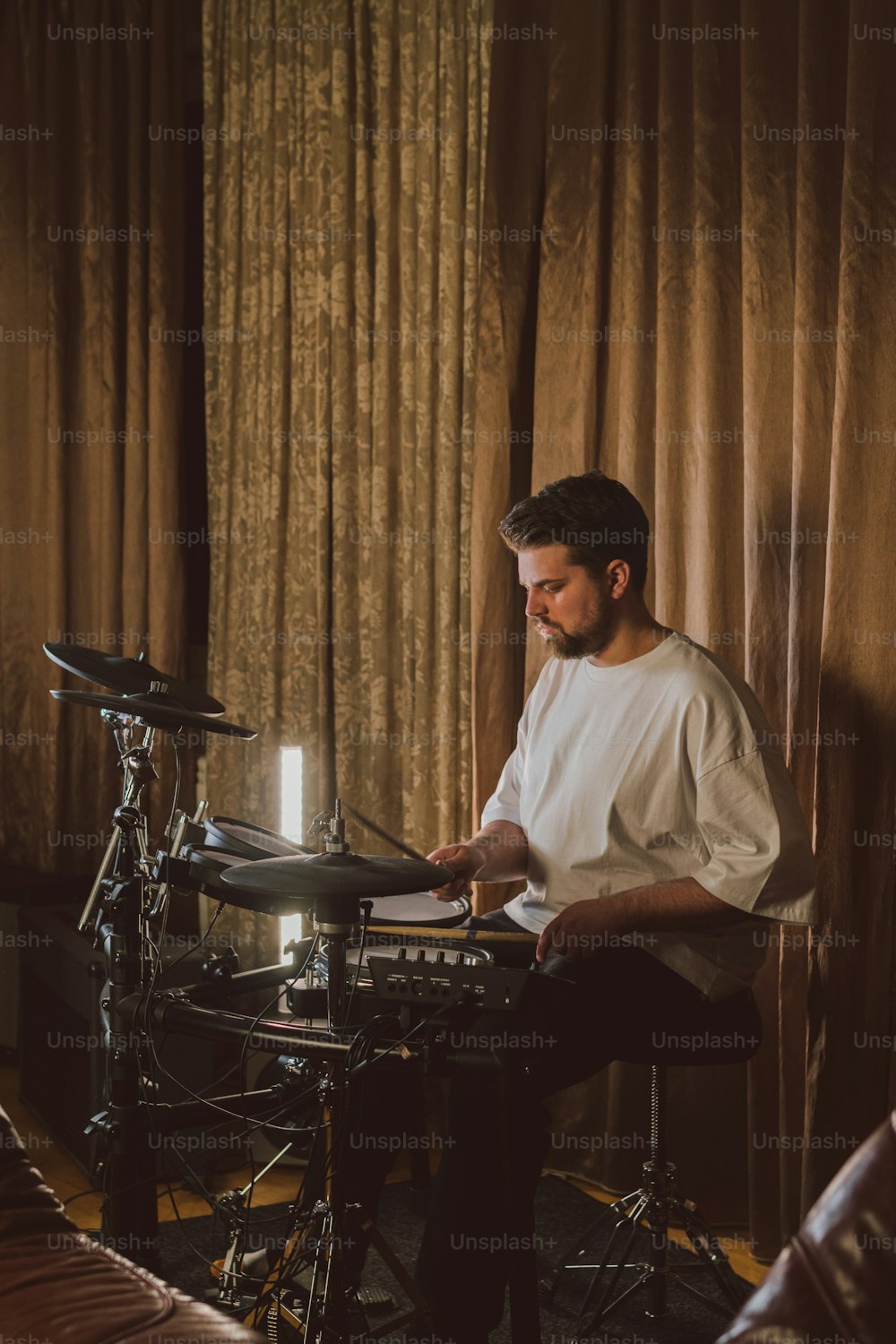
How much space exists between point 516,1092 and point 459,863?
546mm

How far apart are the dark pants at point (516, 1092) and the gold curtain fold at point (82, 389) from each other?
1799mm

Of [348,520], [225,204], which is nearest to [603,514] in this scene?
[348,520]

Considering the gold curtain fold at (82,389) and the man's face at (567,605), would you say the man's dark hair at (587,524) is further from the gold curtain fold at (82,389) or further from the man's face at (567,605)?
the gold curtain fold at (82,389)

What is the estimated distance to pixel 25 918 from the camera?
3086mm

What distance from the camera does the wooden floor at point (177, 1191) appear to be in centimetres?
244

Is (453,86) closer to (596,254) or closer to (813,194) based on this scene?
(596,254)

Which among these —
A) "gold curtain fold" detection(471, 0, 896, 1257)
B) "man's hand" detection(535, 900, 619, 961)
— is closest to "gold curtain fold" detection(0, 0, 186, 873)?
"gold curtain fold" detection(471, 0, 896, 1257)

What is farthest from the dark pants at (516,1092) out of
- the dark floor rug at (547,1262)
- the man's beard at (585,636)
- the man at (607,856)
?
the man's beard at (585,636)

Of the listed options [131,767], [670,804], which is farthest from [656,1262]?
[131,767]

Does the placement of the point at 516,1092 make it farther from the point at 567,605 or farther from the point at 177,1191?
the point at 177,1191

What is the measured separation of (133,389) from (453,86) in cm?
120

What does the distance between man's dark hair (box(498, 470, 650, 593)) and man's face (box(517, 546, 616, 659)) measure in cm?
2

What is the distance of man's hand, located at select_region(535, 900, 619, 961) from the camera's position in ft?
6.30

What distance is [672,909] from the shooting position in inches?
76.1
